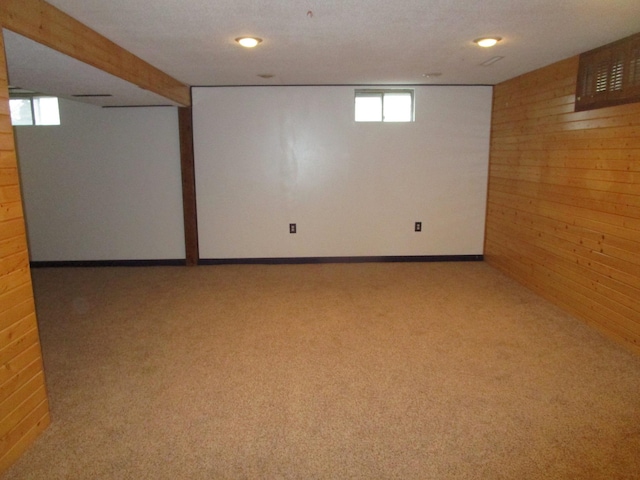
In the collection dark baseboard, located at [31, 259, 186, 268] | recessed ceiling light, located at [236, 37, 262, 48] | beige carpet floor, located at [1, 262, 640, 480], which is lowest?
beige carpet floor, located at [1, 262, 640, 480]

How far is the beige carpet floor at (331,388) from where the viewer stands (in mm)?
2002

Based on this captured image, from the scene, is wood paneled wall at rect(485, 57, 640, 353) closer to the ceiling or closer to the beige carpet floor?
the beige carpet floor

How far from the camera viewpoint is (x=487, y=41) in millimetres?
3113

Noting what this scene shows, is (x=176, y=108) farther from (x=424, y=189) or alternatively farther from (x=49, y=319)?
(x=424, y=189)

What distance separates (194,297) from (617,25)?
4.02 m

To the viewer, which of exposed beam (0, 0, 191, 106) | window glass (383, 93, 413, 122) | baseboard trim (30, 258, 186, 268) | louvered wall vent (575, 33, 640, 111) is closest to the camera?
exposed beam (0, 0, 191, 106)

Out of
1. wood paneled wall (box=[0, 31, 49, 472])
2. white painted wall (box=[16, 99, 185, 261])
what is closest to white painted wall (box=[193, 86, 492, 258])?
white painted wall (box=[16, 99, 185, 261])

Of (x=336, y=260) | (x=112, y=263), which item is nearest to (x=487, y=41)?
(x=336, y=260)

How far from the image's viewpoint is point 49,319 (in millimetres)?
3750

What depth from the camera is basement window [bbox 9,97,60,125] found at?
5.23m

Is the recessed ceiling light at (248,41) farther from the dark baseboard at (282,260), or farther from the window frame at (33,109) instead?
the window frame at (33,109)

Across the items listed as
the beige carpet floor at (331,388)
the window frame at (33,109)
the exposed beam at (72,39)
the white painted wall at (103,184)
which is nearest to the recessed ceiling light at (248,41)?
the exposed beam at (72,39)

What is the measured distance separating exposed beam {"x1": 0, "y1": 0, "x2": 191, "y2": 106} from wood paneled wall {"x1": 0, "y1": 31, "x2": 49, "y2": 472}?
253mm

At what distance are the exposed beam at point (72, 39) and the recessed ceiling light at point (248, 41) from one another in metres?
0.90
